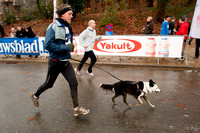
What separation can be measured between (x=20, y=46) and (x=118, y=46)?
577 centimetres

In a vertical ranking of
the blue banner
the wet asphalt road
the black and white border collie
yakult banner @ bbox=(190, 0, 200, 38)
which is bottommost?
the wet asphalt road

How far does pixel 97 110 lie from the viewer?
159 inches

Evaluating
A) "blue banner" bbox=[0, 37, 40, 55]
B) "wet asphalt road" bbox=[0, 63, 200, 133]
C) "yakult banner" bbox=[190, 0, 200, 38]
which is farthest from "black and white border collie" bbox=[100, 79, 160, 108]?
"blue banner" bbox=[0, 37, 40, 55]

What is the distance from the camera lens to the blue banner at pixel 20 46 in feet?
32.2

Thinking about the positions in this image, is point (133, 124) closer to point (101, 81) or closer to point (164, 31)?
point (101, 81)

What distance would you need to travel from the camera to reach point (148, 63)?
331 inches

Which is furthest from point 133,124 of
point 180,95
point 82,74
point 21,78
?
point 21,78

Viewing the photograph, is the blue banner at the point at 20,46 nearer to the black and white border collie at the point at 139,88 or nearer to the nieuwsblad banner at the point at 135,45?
the nieuwsblad banner at the point at 135,45

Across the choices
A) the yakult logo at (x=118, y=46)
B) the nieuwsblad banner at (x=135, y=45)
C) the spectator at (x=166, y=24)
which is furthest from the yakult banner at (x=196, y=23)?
the yakult logo at (x=118, y=46)

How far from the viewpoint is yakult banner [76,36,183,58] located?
794cm

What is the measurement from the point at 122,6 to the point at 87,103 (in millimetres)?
18780

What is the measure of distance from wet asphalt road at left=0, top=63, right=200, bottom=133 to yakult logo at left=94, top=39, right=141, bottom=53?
254 cm

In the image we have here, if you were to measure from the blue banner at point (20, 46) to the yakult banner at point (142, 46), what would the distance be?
12.0 feet

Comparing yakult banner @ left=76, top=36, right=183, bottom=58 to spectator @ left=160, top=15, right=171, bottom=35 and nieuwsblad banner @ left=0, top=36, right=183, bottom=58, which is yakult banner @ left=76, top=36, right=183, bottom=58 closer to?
nieuwsblad banner @ left=0, top=36, right=183, bottom=58
